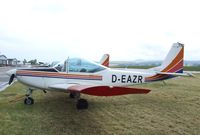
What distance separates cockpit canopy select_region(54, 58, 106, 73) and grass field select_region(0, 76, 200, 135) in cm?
125

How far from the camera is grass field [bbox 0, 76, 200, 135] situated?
539cm

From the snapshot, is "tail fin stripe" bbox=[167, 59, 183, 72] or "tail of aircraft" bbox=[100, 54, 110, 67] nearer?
"tail fin stripe" bbox=[167, 59, 183, 72]

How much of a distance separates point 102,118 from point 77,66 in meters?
2.51

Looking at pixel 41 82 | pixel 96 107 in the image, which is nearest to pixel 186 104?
pixel 96 107

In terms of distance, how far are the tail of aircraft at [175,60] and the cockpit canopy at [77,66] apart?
3290 millimetres

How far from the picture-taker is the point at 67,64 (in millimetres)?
8312

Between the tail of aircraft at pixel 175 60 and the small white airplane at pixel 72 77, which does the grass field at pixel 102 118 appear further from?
the tail of aircraft at pixel 175 60

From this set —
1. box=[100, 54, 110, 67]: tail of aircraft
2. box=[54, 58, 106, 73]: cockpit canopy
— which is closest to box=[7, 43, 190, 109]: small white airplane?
box=[54, 58, 106, 73]: cockpit canopy

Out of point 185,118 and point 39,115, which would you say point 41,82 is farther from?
point 185,118

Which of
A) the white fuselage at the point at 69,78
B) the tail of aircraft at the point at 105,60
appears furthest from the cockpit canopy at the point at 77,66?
the tail of aircraft at the point at 105,60

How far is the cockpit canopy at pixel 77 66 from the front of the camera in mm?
8289

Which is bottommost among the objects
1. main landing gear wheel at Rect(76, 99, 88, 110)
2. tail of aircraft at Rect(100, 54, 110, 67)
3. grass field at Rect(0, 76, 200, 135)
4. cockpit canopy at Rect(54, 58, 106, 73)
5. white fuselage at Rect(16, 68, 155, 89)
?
grass field at Rect(0, 76, 200, 135)

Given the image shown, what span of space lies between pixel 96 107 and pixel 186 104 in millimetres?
3369

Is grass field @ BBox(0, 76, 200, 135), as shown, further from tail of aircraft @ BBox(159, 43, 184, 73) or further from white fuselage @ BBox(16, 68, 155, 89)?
tail of aircraft @ BBox(159, 43, 184, 73)
